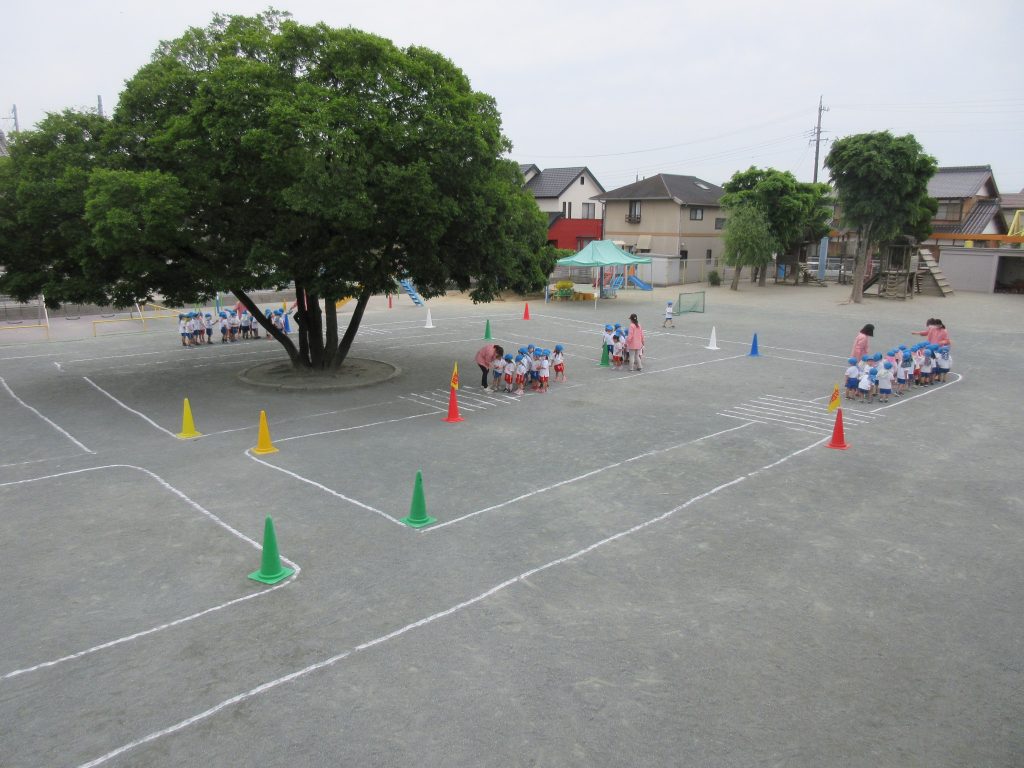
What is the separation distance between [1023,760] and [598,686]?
317 centimetres

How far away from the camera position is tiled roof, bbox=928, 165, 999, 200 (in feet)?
163

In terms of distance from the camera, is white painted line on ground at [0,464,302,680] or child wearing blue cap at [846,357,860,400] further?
child wearing blue cap at [846,357,860,400]

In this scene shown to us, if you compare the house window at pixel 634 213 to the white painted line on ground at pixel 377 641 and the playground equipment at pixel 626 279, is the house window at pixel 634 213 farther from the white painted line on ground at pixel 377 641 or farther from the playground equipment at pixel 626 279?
the white painted line on ground at pixel 377 641

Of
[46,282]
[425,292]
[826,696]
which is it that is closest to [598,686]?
[826,696]

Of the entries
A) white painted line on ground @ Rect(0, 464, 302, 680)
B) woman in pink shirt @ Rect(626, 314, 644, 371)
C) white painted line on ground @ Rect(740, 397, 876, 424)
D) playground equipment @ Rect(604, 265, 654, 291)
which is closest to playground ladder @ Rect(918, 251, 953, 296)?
playground equipment @ Rect(604, 265, 654, 291)

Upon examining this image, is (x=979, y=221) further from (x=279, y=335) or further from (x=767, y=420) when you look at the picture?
(x=279, y=335)

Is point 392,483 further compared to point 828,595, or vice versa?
point 392,483

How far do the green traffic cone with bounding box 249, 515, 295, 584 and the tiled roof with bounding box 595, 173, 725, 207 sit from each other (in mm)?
46328

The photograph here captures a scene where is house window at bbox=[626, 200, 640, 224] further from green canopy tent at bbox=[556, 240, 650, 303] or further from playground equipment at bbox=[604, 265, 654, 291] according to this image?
green canopy tent at bbox=[556, 240, 650, 303]

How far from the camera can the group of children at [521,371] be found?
16.9 meters

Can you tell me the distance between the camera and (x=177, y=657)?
6.51 meters

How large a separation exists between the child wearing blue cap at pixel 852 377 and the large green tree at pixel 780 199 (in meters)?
28.4

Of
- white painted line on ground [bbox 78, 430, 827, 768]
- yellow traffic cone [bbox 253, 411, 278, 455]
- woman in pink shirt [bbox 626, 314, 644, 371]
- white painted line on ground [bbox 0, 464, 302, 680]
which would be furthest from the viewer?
woman in pink shirt [bbox 626, 314, 644, 371]

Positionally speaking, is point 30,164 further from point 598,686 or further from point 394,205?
point 598,686
